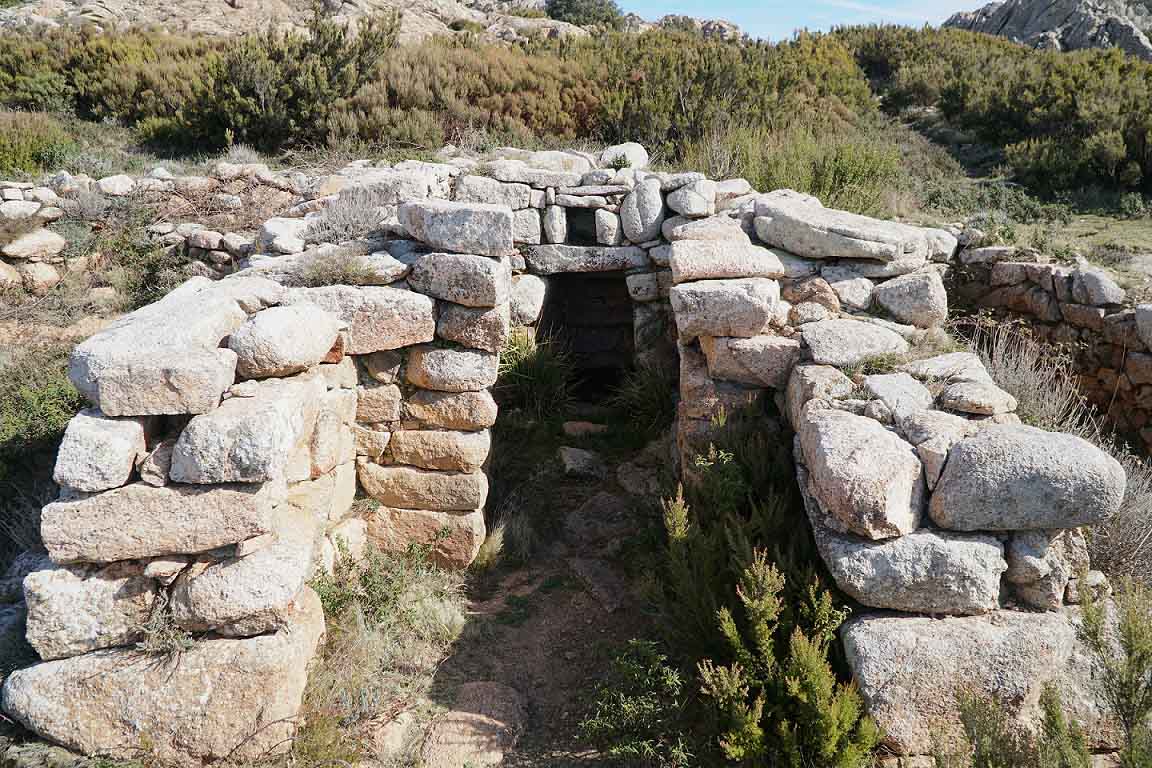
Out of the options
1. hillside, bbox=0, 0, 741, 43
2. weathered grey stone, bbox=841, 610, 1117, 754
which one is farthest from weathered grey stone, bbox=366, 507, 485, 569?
hillside, bbox=0, 0, 741, 43

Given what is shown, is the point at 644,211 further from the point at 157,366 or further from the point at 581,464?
the point at 157,366

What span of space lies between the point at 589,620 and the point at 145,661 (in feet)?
7.42

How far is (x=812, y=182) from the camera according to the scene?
712cm

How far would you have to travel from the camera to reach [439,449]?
4.57 meters

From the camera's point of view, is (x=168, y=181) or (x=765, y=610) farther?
(x=168, y=181)

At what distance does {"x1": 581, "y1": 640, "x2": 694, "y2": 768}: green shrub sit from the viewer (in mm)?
3090

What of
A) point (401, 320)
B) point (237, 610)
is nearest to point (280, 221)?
point (401, 320)

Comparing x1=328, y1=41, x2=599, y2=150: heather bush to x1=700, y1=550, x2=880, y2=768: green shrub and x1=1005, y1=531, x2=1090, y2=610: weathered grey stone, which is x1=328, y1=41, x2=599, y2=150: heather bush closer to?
x1=700, y1=550, x2=880, y2=768: green shrub

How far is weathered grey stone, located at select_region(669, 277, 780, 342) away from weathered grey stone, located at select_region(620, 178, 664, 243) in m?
1.46

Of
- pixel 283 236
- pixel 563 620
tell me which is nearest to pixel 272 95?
pixel 283 236

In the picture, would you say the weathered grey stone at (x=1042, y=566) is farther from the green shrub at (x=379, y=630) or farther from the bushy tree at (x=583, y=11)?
the bushy tree at (x=583, y=11)

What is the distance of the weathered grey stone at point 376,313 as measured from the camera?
4148 mm

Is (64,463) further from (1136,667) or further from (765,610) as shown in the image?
(1136,667)

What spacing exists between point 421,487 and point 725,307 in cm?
217
